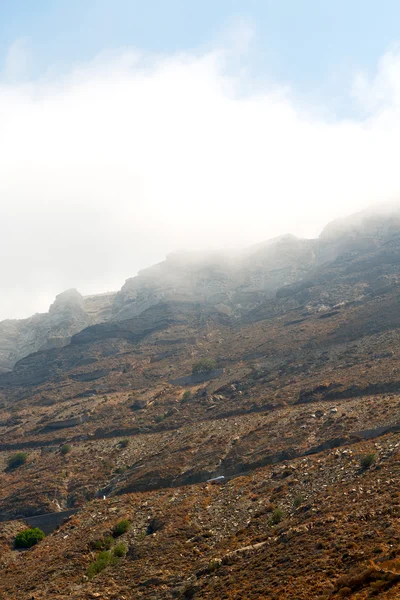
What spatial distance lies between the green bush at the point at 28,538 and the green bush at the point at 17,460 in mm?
24455

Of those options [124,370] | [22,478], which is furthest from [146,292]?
[22,478]

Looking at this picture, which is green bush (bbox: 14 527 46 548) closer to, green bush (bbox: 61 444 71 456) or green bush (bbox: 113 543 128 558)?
green bush (bbox: 113 543 128 558)

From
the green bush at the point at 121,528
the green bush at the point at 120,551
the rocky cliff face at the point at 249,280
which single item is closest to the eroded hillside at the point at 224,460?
the green bush at the point at 121,528

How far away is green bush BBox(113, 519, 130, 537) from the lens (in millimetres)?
30908

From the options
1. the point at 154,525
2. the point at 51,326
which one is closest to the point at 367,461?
the point at 154,525

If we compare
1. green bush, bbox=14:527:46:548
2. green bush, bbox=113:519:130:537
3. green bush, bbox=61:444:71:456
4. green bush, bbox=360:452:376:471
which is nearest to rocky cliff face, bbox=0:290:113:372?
green bush, bbox=61:444:71:456

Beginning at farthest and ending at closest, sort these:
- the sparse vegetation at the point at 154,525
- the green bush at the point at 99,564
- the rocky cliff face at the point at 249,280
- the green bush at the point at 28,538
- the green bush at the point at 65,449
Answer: the rocky cliff face at the point at 249,280 < the green bush at the point at 65,449 < the green bush at the point at 28,538 < the sparse vegetation at the point at 154,525 < the green bush at the point at 99,564

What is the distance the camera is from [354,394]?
51906 millimetres

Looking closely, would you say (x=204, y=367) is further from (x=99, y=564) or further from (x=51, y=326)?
(x=51, y=326)

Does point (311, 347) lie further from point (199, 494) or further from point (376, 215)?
point (376, 215)

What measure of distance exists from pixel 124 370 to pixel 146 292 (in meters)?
69.7

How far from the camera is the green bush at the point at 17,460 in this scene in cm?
6266

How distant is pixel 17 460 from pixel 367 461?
4892cm

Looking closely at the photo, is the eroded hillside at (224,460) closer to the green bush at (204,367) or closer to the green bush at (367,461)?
the green bush at (367,461)
